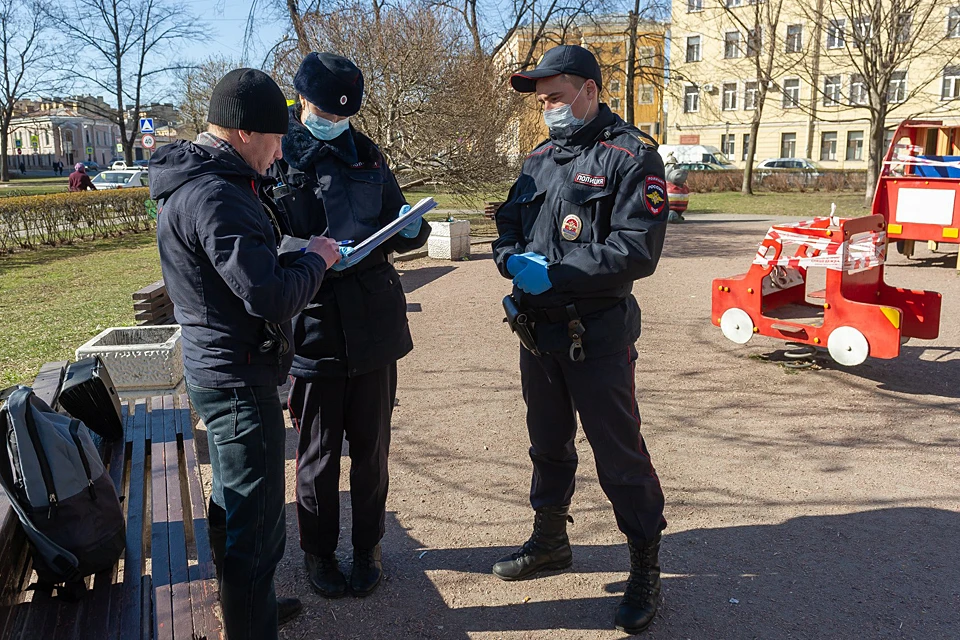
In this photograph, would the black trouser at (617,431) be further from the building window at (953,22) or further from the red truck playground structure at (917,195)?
the building window at (953,22)

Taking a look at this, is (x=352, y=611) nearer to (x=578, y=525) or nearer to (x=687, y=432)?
(x=578, y=525)

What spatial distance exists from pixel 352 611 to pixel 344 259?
4.30ft

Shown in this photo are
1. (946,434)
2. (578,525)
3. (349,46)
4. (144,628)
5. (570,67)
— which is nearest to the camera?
(144,628)

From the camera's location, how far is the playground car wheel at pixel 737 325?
6.32 m

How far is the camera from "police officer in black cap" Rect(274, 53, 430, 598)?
3.00m

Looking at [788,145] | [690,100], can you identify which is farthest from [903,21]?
[690,100]

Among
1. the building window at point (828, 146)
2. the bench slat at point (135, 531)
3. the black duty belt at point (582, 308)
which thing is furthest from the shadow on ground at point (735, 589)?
the building window at point (828, 146)

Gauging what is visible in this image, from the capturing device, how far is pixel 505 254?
3.24m

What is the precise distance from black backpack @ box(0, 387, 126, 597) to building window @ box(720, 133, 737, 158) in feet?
177

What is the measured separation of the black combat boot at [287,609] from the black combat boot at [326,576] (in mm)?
132

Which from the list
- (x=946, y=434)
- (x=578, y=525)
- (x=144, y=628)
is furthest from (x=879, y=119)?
(x=144, y=628)

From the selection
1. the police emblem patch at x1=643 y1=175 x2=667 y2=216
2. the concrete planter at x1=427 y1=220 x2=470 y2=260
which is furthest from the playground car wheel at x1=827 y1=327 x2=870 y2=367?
the concrete planter at x1=427 y1=220 x2=470 y2=260

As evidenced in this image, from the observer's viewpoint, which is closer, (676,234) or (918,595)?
(918,595)

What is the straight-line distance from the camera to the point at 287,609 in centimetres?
301
